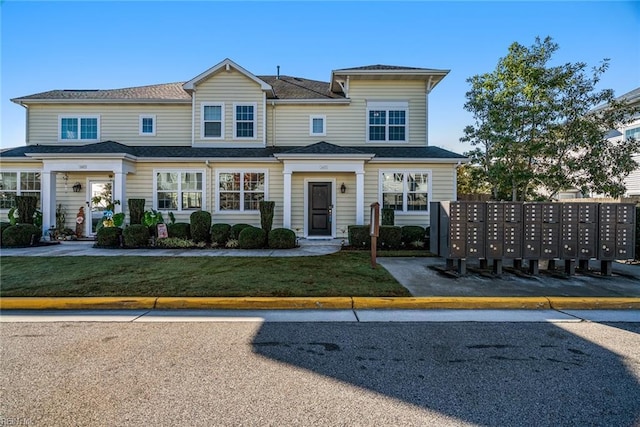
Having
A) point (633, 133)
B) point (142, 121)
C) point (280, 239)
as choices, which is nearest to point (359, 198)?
point (280, 239)

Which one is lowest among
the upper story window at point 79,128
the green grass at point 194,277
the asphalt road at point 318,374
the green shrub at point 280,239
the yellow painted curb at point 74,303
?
the asphalt road at point 318,374

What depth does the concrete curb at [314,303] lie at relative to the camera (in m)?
5.52

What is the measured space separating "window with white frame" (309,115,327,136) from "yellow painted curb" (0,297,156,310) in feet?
36.0

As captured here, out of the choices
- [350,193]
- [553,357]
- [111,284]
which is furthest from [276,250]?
[553,357]

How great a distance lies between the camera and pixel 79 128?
15.2 meters

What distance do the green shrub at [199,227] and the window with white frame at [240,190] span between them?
6.33ft

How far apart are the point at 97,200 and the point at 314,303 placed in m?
12.5

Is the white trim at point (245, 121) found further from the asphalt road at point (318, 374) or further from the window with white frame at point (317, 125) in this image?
the asphalt road at point (318, 374)

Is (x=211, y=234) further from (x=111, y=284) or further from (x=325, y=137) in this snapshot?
(x=325, y=137)

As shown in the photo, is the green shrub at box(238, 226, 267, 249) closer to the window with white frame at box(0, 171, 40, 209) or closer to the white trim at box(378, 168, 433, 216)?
the white trim at box(378, 168, 433, 216)

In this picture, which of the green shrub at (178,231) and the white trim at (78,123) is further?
the white trim at (78,123)

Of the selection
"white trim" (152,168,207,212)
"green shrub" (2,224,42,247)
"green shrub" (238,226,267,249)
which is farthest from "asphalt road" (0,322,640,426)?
"white trim" (152,168,207,212)

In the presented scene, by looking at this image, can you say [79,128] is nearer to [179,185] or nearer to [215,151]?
[179,185]

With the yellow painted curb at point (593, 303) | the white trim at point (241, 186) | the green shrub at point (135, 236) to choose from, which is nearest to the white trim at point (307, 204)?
the white trim at point (241, 186)
